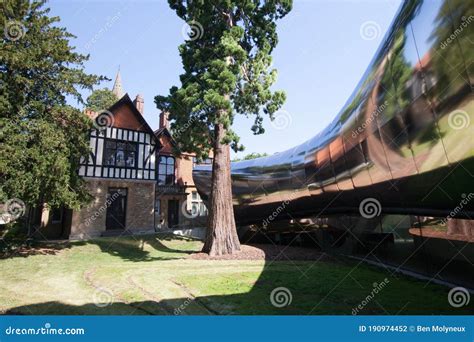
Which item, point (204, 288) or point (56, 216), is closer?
point (204, 288)

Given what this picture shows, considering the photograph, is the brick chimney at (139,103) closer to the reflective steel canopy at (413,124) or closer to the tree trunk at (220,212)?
the tree trunk at (220,212)

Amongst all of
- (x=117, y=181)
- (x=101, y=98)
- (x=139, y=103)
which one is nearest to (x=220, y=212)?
(x=117, y=181)

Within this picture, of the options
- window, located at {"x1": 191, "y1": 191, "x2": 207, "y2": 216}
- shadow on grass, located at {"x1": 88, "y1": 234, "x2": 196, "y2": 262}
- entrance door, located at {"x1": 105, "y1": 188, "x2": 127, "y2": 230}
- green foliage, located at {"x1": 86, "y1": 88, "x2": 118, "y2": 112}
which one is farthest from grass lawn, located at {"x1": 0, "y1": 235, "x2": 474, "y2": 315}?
green foliage, located at {"x1": 86, "y1": 88, "x2": 118, "y2": 112}

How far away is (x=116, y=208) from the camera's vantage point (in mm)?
23078

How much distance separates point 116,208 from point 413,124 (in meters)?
21.3

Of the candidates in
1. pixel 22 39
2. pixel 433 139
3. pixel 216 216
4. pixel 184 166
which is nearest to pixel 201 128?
pixel 216 216

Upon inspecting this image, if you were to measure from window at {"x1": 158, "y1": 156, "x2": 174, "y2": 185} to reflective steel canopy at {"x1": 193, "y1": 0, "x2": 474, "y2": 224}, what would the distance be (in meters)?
18.2

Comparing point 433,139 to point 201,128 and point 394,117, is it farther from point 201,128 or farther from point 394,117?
point 201,128

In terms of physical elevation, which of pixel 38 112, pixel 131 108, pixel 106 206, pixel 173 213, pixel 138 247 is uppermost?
pixel 131 108

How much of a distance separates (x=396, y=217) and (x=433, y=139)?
5.57 metres

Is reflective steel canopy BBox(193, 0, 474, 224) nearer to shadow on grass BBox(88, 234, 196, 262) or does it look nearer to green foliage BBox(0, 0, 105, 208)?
shadow on grass BBox(88, 234, 196, 262)

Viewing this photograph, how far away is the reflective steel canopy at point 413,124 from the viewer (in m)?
6.18

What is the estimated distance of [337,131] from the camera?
13117mm

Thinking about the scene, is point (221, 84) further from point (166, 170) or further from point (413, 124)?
point (166, 170)
